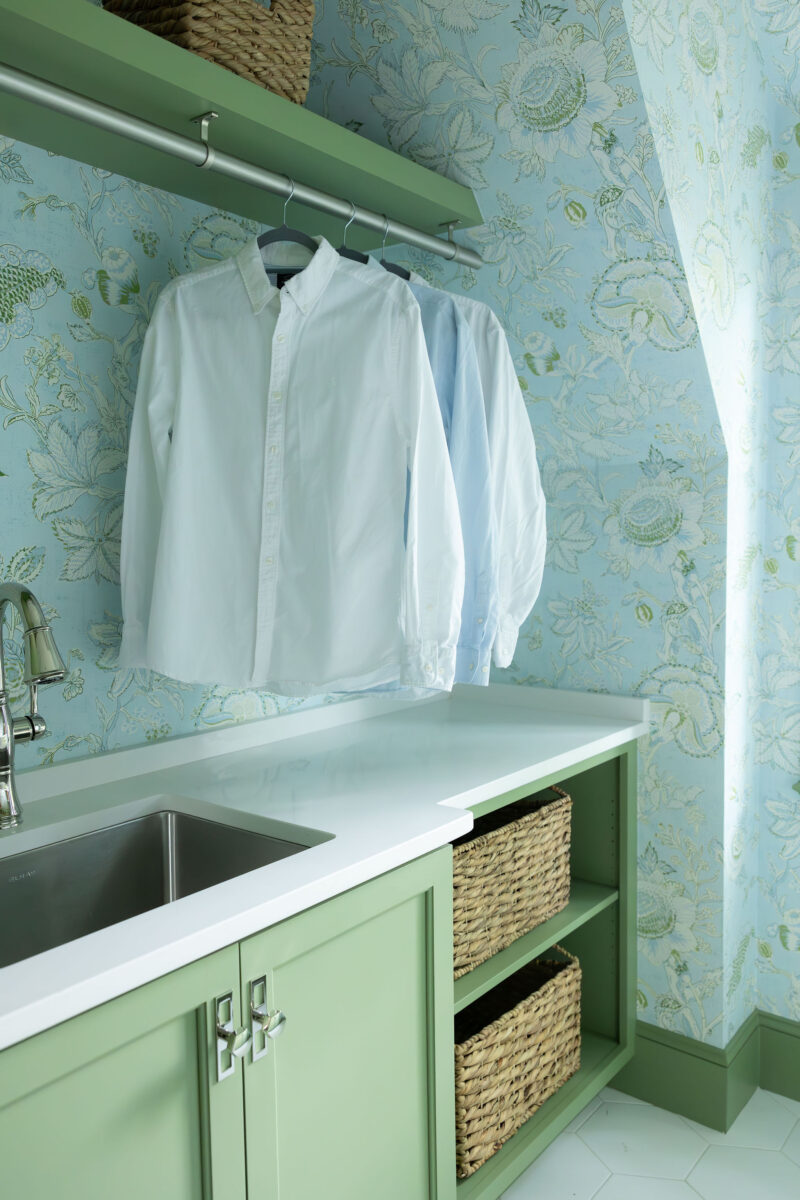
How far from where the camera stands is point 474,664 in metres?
1.79

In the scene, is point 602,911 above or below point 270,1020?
below

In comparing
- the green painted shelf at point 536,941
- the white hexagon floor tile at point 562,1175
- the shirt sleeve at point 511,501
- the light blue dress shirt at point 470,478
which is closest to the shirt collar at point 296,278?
the light blue dress shirt at point 470,478

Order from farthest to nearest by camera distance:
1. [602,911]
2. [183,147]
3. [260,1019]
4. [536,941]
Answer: [602,911]
[536,941]
[183,147]
[260,1019]

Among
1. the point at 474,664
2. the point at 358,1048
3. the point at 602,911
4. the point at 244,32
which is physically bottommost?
the point at 602,911

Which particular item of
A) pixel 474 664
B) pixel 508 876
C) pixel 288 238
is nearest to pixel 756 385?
pixel 474 664

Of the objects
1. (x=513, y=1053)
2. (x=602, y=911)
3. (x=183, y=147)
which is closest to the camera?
(x=183, y=147)

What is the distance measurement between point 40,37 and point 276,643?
1.00 metres

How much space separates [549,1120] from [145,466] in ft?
5.02

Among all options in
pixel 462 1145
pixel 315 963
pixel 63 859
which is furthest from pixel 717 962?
pixel 63 859

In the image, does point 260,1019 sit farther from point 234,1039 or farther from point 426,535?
point 426,535

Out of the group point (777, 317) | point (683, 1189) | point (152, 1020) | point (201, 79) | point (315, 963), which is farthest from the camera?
point (777, 317)

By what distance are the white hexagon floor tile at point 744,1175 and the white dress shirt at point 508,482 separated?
3.80ft

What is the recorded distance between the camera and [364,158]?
1.75 m

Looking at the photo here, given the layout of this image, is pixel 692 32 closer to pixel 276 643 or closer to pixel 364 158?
pixel 364 158
